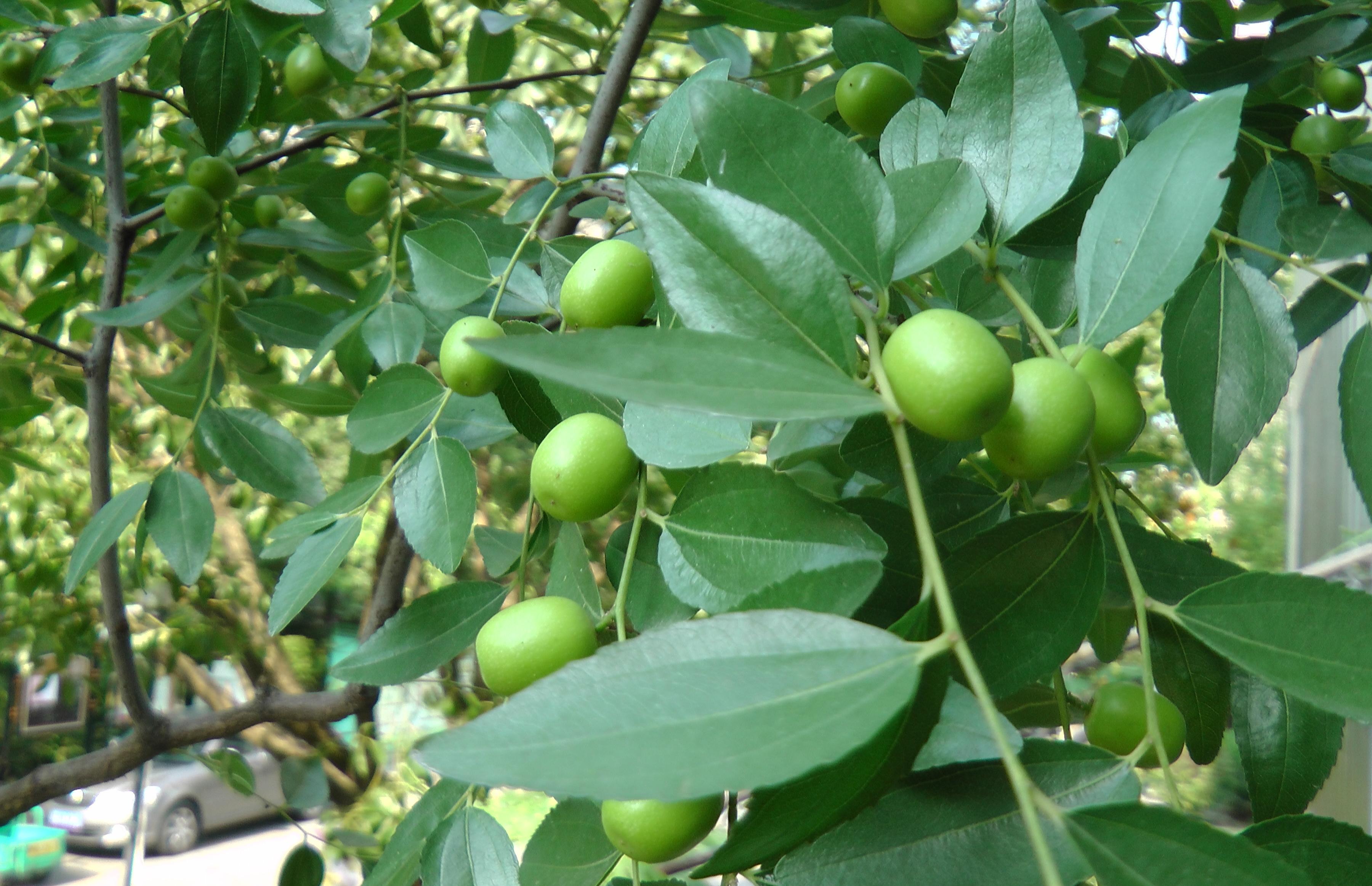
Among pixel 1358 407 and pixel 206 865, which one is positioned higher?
pixel 1358 407

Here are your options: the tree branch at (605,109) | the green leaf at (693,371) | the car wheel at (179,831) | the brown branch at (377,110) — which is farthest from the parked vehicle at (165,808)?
the green leaf at (693,371)

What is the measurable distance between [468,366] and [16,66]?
85 centimetres

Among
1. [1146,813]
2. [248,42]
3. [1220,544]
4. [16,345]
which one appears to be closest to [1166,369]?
[1146,813]

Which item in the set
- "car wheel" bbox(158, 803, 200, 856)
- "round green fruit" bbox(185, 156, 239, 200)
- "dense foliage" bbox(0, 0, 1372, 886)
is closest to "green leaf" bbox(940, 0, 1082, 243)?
"dense foliage" bbox(0, 0, 1372, 886)

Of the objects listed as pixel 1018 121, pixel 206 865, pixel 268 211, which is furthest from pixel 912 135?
pixel 206 865

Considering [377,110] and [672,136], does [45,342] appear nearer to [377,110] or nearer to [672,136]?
[377,110]

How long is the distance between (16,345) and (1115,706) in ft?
5.82

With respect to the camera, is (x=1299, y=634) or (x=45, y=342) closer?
(x=1299, y=634)

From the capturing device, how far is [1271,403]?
1.28ft

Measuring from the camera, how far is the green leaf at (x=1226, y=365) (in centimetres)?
39

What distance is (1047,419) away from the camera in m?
0.27

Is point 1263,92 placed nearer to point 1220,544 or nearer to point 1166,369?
point 1166,369

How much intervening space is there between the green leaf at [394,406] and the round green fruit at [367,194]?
1.21ft

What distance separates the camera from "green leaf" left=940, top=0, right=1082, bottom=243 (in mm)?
327
